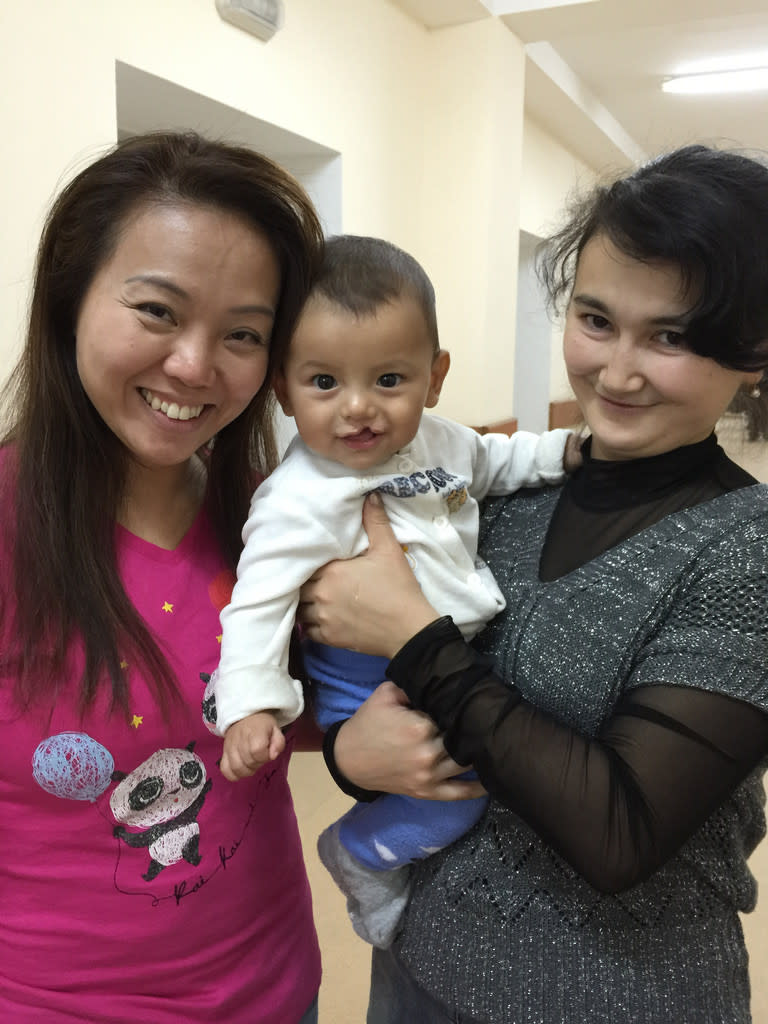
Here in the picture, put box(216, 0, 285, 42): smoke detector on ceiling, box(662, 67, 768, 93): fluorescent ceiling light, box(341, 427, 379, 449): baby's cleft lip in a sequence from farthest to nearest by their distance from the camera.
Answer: box(662, 67, 768, 93): fluorescent ceiling light
box(216, 0, 285, 42): smoke detector on ceiling
box(341, 427, 379, 449): baby's cleft lip

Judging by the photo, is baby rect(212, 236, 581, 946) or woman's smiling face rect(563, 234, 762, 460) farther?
baby rect(212, 236, 581, 946)

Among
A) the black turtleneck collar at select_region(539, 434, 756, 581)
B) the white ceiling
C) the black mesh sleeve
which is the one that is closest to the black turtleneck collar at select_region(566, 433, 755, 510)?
the black turtleneck collar at select_region(539, 434, 756, 581)

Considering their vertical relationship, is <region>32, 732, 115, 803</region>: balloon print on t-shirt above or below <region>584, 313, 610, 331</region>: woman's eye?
below

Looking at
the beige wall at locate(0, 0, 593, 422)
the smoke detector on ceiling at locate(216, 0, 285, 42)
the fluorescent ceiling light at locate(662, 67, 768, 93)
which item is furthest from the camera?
the fluorescent ceiling light at locate(662, 67, 768, 93)

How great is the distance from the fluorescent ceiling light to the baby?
4961mm

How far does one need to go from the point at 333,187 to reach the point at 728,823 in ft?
9.39

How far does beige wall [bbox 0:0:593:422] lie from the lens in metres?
1.85

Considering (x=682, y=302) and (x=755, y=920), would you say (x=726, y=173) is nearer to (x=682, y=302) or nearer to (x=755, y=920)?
(x=682, y=302)

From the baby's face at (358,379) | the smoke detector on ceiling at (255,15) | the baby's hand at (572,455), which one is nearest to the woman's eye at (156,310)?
the baby's face at (358,379)

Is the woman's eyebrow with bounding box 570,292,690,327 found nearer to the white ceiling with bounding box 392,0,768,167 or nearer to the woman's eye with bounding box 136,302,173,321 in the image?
Answer: the woman's eye with bounding box 136,302,173,321

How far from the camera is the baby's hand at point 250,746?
0.95 m

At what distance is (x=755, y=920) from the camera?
7.98 ft

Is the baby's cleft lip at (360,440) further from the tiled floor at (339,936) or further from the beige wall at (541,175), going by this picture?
the beige wall at (541,175)

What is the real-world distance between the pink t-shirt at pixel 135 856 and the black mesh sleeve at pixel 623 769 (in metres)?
0.43
